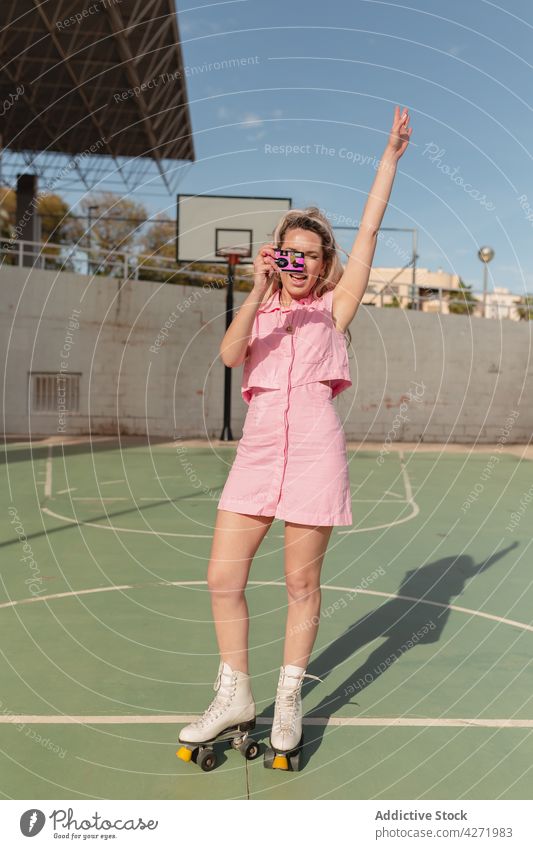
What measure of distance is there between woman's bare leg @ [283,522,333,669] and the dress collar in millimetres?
801

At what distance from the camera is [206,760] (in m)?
3.32

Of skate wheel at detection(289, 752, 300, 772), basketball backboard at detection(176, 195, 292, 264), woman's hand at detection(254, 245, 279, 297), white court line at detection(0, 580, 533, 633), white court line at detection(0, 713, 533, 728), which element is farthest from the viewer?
basketball backboard at detection(176, 195, 292, 264)

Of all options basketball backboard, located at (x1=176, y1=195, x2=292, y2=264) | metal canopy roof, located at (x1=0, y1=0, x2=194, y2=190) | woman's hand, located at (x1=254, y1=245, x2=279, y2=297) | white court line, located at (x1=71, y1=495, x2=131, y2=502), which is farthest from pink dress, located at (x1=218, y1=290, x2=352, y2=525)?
basketball backboard, located at (x1=176, y1=195, x2=292, y2=264)

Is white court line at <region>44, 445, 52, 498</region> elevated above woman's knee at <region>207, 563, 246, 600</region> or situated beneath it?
situated beneath

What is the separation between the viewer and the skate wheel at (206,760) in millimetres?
3314

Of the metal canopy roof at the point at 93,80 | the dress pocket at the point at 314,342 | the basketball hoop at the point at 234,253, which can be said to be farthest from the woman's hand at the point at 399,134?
the basketball hoop at the point at 234,253

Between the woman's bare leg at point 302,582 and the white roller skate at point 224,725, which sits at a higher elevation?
the woman's bare leg at point 302,582

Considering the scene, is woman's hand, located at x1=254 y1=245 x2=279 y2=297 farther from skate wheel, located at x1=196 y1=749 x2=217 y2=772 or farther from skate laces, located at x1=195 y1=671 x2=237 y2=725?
skate wheel, located at x1=196 y1=749 x2=217 y2=772

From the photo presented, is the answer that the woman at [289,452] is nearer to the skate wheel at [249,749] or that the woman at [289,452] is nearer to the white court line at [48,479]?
the skate wheel at [249,749]

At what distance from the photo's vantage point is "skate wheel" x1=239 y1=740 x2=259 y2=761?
342 cm

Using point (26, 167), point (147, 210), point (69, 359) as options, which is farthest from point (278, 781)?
point (147, 210)

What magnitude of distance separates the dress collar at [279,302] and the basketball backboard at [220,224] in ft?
56.0

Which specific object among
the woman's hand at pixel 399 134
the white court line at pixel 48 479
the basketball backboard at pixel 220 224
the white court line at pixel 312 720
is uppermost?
the basketball backboard at pixel 220 224

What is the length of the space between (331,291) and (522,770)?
1.90 metres
